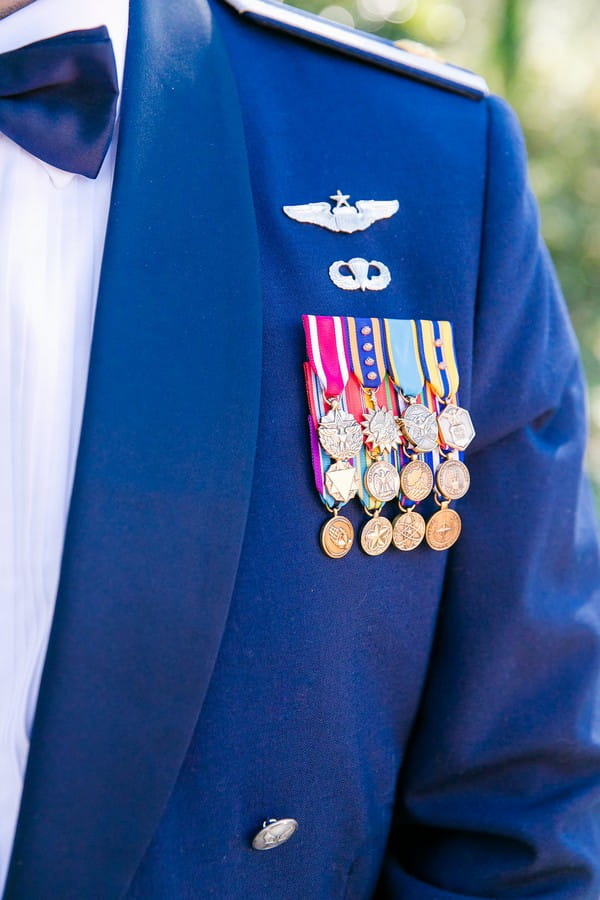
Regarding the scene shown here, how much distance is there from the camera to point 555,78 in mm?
6137

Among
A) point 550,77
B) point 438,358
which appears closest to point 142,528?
point 438,358

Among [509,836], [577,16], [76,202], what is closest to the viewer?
[76,202]

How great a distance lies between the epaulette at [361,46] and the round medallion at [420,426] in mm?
392

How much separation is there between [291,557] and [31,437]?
0.83ft

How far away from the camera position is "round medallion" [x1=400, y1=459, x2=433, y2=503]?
917 mm

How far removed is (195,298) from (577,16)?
625 cm

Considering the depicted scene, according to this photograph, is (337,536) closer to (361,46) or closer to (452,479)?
(452,479)

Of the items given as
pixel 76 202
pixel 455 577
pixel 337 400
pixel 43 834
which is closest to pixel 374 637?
pixel 455 577

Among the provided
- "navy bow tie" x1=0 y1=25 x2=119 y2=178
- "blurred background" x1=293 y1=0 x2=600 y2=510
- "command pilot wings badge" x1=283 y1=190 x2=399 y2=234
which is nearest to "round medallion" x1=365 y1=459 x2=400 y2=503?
"command pilot wings badge" x1=283 y1=190 x2=399 y2=234

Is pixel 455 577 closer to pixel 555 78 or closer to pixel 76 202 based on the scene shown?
pixel 76 202

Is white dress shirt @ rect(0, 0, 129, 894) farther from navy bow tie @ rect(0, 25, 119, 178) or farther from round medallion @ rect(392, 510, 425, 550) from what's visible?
round medallion @ rect(392, 510, 425, 550)

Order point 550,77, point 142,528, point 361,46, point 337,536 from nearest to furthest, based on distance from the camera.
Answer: point 142,528, point 337,536, point 361,46, point 550,77

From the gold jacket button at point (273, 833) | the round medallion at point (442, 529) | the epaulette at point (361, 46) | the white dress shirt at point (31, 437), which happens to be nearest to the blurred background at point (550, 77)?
the epaulette at point (361, 46)

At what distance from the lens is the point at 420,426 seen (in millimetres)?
921
